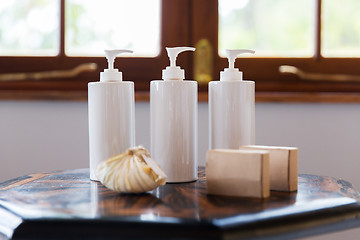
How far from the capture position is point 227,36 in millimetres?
1493

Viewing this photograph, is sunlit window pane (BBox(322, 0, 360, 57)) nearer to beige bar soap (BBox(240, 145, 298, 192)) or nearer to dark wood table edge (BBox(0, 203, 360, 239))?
beige bar soap (BBox(240, 145, 298, 192))

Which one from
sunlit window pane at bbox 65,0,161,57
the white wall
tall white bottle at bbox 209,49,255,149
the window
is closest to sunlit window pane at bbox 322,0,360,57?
the window

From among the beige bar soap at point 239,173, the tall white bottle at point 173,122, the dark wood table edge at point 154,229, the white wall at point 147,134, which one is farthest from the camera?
the white wall at point 147,134

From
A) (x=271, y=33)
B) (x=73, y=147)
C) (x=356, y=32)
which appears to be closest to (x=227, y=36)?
(x=271, y=33)

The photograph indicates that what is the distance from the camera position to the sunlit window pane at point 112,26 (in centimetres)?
149

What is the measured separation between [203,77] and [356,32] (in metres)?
0.48

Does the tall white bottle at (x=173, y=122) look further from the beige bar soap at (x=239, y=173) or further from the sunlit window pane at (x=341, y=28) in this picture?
the sunlit window pane at (x=341, y=28)

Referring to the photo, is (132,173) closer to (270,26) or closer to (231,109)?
(231,109)

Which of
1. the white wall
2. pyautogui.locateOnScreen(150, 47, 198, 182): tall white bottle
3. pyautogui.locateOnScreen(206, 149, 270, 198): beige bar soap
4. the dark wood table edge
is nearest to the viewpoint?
the dark wood table edge

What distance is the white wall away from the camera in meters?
1.41

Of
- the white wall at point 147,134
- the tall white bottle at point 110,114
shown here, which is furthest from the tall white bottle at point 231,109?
the white wall at point 147,134

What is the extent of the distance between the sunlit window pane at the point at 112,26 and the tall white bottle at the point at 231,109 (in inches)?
26.2

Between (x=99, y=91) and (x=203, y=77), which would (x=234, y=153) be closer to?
(x=99, y=91)

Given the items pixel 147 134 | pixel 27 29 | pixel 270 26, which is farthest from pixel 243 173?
pixel 27 29
